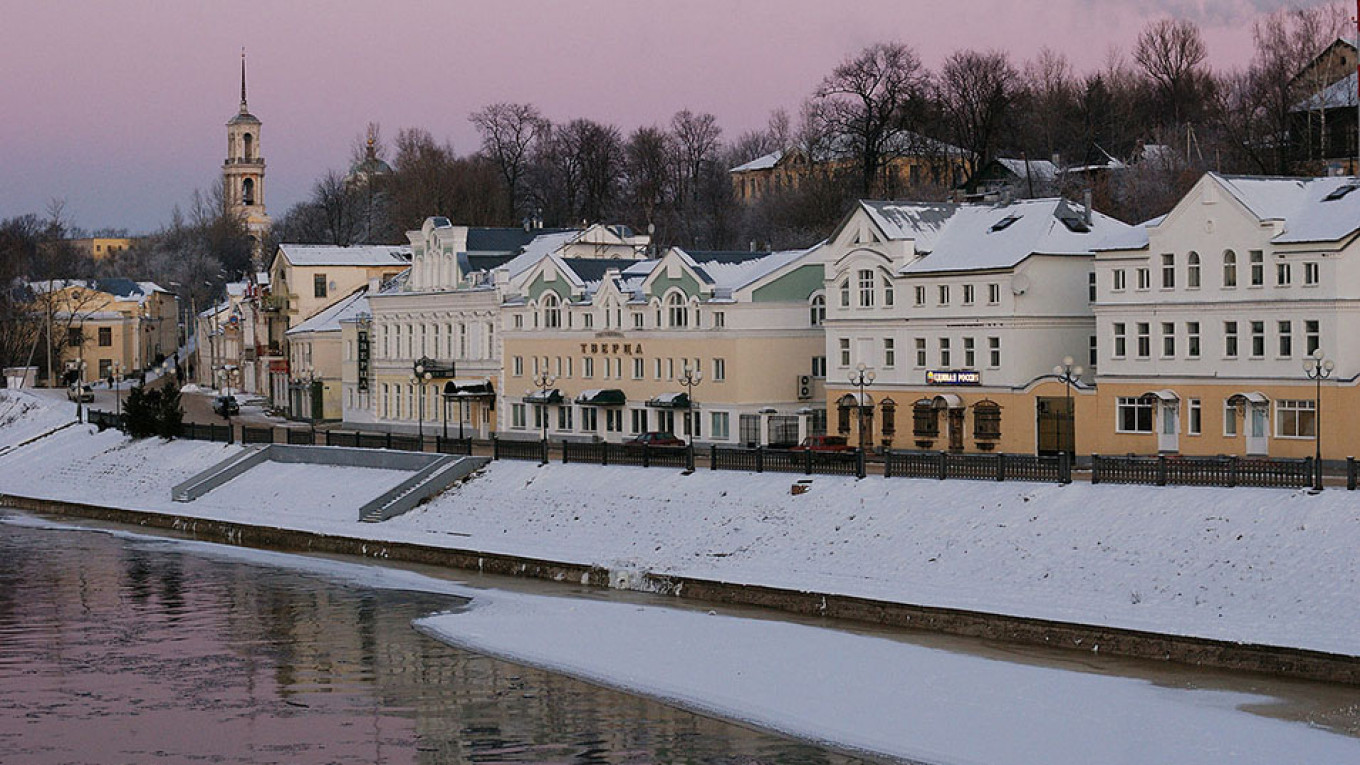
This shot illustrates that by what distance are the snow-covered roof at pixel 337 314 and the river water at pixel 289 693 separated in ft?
153

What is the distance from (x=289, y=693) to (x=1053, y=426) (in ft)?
95.5

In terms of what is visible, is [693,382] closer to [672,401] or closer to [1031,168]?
[672,401]

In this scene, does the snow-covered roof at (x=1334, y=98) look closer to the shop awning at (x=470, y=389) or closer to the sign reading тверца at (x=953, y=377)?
the sign reading тверца at (x=953, y=377)

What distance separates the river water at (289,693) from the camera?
28.6 meters

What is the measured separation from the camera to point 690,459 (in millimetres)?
53062

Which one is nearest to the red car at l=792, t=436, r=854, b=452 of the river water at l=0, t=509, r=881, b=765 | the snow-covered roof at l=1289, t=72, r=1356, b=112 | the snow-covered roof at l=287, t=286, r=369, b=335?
the river water at l=0, t=509, r=881, b=765

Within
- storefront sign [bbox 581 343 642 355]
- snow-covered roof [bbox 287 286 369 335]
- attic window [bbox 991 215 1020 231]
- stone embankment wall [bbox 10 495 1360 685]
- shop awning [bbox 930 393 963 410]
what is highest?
attic window [bbox 991 215 1020 231]

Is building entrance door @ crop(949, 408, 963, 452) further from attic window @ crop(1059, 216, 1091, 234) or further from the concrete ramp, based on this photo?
the concrete ramp

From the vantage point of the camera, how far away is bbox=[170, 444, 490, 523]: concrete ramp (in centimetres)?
5822

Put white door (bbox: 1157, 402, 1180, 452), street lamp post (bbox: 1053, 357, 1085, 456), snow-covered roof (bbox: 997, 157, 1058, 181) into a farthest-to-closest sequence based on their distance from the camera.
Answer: snow-covered roof (bbox: 997, 157, 1058, 181) < street lamp post (bbox: 1053, 357, 1085, 456) < white door (bbox: 1157, 402, 1180, 452)

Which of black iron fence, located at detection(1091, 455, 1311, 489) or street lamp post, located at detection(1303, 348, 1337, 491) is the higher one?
street lamp post, located at detection(1303, 348, 1337, 491)

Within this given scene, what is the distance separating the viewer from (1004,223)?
60406 mm

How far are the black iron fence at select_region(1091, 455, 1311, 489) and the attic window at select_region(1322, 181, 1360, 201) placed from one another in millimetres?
12081

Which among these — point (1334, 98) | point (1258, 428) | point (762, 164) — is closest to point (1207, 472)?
point (1258, 428)
